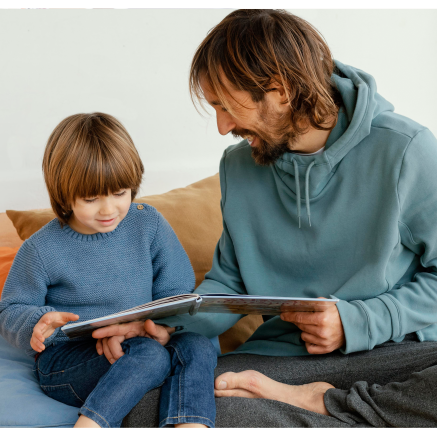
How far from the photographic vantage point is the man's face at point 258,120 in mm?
1258

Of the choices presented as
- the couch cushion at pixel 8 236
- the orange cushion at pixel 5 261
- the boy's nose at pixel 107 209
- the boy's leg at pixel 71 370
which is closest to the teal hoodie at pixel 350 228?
the boy's leg at pixel 71 370

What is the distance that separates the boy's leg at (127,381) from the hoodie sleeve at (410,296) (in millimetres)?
448

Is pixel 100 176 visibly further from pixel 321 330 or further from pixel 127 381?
pixel 321 330

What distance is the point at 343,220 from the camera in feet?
4.20

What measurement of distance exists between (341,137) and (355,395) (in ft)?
2.02

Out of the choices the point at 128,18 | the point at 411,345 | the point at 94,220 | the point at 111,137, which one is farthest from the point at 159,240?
the point at 128,18

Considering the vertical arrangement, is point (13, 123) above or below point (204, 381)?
above

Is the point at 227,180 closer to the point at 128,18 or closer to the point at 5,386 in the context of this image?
the point at 5,386

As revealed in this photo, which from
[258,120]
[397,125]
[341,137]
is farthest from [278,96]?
[397,125]

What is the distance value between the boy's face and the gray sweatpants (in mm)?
425

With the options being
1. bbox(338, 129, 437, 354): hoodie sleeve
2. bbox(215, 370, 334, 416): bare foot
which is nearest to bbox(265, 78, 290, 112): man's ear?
bbox(338, 129, 437, 354): hoodie sleeve

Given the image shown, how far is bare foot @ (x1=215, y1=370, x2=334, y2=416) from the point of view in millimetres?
1139

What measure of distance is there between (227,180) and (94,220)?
43cm

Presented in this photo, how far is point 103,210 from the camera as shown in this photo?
120 cm
